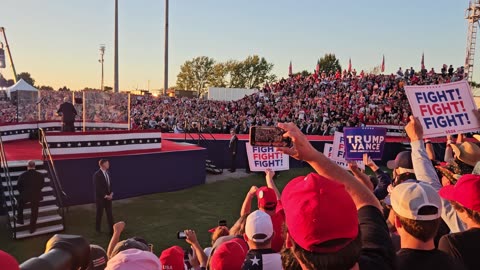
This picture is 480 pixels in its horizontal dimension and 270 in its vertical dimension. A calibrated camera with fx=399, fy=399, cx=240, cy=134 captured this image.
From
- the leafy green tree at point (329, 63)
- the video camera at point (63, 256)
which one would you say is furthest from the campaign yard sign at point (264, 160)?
the leafy green tree at point (329, 63)

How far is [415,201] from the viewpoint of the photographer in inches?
88.3

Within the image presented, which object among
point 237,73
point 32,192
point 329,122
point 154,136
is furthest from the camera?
point 237,73

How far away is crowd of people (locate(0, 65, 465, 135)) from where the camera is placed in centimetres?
2758

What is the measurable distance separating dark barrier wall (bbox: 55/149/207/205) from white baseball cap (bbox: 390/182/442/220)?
38.1 ft

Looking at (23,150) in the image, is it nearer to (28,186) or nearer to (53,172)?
(53,172)

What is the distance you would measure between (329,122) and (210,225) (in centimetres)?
2016

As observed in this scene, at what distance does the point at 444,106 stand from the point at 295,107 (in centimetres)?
2803

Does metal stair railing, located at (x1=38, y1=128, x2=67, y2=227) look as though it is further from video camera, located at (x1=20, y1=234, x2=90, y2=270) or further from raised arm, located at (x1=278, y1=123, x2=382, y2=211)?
raised arm, located at (x1=278, y1=123, x2=382, y2=211)

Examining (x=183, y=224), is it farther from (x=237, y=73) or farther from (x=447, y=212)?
(x=237, y=73)

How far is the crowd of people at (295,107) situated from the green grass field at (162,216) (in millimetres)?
7158

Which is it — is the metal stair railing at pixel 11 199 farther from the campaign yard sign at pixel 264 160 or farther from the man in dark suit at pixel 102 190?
the campaign yard sign at pixel 264 160

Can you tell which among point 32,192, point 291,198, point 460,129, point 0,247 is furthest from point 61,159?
point 291,198

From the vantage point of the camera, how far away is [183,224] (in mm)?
10586

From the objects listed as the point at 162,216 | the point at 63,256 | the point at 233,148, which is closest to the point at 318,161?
the point at 63,256
